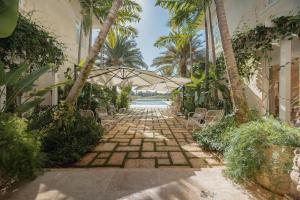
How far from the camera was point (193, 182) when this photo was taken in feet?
15.1

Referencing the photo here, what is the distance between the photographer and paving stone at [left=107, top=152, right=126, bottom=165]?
5.98 metres

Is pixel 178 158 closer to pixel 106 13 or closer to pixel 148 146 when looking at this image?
pixel 148 146

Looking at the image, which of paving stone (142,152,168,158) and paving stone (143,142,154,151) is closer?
paving stone (142,152,168,158)

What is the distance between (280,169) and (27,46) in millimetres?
7257

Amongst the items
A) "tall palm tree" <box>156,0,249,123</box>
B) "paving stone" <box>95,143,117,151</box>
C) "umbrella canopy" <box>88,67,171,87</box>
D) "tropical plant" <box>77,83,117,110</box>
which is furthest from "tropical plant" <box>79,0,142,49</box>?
"tall palm tree" <box>156,0,249,123</box>

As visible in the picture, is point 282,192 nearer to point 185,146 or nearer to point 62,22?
point 185,146

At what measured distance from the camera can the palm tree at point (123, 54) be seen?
34.1 meters

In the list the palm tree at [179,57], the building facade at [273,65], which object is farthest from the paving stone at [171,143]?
the palm tree at [179,57]

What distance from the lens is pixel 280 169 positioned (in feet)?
12.8

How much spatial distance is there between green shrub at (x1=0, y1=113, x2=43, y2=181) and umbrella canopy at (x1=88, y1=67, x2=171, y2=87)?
6.46m

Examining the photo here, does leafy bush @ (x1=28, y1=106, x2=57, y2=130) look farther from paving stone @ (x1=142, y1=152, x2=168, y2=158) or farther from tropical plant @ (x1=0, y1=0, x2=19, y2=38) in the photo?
tropical plant @ (x1=0, y1=0, x2=19, y2=38)

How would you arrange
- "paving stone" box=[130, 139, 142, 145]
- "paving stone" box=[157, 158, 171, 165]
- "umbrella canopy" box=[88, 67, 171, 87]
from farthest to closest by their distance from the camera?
1. "umbrella canopy" box=[88, 67, 171, 87]
2. "paving stone" box=[130, 139, 142, 145]
3. "paving stone" box=[157, 158, 171, 165]

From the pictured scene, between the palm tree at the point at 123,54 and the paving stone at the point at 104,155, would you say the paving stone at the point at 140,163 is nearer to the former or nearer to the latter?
the paving stone at the point at 104,155

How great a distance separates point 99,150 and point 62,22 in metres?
10.2
